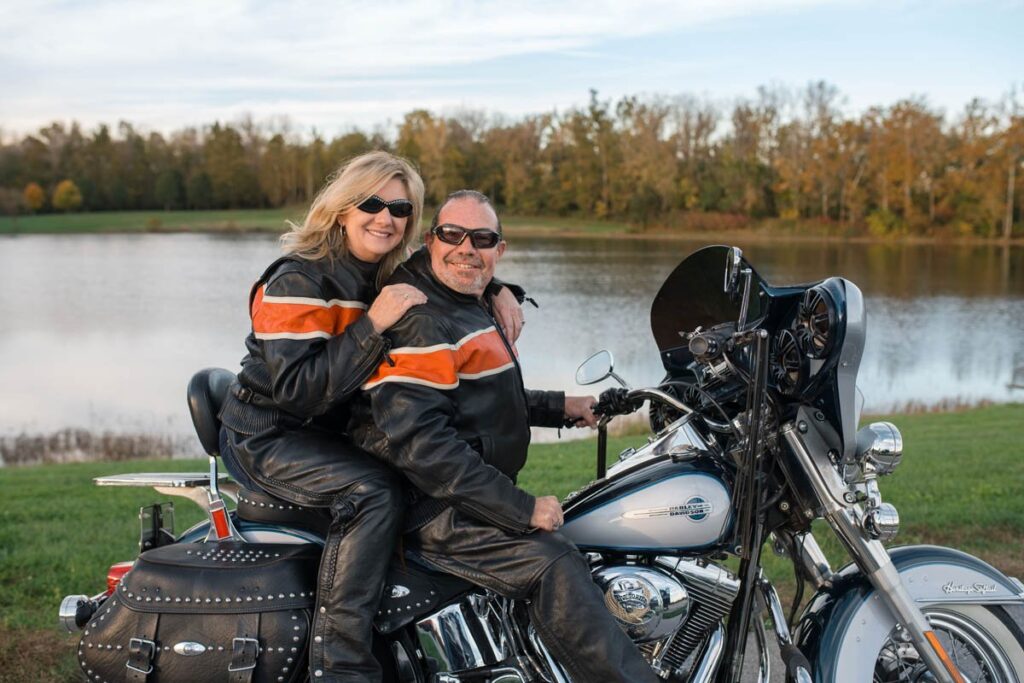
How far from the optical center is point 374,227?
116 inches

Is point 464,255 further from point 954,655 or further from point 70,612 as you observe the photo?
point 954,655

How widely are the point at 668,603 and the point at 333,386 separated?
1.10 meters

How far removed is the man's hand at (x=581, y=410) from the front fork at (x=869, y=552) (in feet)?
2.28

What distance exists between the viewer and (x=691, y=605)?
2705 mm

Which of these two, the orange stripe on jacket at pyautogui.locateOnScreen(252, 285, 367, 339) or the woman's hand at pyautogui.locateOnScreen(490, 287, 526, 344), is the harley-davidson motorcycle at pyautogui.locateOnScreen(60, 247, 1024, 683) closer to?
the woman's hand at pyautogui.locateOnScreen(490, 287, 526, 344)

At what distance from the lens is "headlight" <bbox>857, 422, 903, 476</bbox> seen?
261 cm

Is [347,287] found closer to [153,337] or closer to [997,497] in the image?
[997,497]

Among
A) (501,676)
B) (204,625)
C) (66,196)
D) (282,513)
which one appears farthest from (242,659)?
(66,196)

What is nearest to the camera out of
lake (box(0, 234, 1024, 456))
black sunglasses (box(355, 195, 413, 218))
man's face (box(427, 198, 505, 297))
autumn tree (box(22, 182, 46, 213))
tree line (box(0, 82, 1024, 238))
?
man's face (box(427, 198, 505, 297))

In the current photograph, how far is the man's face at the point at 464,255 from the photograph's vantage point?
8.86 feet

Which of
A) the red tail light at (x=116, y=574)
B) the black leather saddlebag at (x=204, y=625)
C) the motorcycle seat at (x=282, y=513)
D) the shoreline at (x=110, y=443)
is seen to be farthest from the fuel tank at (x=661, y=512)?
the shoreline at (x=110, y=443)

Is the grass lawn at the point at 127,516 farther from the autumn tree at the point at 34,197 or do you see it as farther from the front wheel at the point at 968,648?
the autumn tree at the point at 34,197

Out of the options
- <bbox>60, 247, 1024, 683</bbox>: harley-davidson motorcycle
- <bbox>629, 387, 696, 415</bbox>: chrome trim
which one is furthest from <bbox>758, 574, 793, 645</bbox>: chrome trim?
<bbox>629, 387, 696, 415</bbox>: chrome trim

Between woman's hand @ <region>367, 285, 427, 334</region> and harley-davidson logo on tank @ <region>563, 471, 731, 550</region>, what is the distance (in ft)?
2.62
